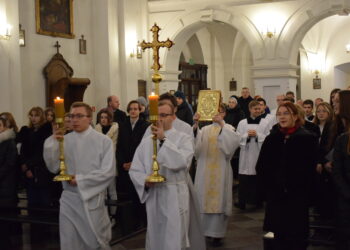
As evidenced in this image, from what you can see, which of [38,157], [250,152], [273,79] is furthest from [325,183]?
[273,79]

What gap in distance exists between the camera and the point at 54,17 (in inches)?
502

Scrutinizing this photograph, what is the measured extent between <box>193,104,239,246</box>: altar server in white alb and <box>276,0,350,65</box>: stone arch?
8.59 metres

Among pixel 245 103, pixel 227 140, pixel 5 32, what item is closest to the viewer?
pixel 227 140

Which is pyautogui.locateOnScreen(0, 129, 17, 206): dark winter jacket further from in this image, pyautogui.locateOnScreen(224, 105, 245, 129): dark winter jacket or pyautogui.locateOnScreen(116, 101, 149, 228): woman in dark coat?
pyautogui.locateOnScreen(224, 105, 245, 129): dark winter jacket

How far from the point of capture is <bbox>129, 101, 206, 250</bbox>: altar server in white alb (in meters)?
4.84

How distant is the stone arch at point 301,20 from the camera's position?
1466 centimetres

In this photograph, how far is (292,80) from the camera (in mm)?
15648

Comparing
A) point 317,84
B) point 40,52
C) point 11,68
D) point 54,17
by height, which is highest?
point 54,17

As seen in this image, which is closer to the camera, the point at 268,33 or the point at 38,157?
the point at 38,157

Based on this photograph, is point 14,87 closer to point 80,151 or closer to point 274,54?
point 80,151

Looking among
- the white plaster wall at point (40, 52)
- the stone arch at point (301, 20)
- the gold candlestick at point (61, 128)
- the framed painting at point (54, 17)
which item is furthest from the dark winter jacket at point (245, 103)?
the gold candlestick at point (61, 128)

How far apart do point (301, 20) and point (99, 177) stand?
36.7 feet

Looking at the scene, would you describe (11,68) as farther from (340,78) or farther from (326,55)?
(340,78)

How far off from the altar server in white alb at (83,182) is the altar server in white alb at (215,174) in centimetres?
189
